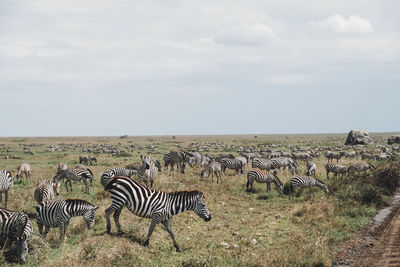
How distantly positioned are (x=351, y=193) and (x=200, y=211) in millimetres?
11047

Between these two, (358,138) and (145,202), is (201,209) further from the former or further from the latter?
(358,138)

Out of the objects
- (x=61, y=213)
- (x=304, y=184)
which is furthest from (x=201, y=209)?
(x=304, y=184)

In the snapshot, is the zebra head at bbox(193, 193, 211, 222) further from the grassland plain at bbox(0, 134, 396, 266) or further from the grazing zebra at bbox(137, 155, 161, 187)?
the grazing zebra at bbox(137, 155, 161, 187)

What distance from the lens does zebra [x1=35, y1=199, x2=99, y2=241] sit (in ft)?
34.9

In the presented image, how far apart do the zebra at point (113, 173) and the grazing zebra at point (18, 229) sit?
9886 mm

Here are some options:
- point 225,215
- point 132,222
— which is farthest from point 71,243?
point 225,215

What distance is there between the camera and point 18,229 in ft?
30.4

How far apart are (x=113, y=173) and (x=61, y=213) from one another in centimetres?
978

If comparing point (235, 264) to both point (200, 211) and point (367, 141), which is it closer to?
point (200, 211)

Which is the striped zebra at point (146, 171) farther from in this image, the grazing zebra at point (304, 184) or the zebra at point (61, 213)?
the grazing zebra at point (304, 184)

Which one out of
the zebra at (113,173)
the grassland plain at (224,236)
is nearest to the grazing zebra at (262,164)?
the grassland plain at (224,236)

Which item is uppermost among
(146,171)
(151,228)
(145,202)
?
(146,171)

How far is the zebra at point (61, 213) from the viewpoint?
10641mm

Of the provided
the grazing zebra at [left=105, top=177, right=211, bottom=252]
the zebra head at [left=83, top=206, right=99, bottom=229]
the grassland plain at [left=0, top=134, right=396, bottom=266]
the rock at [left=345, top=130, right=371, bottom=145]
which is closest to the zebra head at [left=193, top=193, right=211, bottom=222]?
the grazing zebra at [left=105, top=177, right=211, bottom=252]
